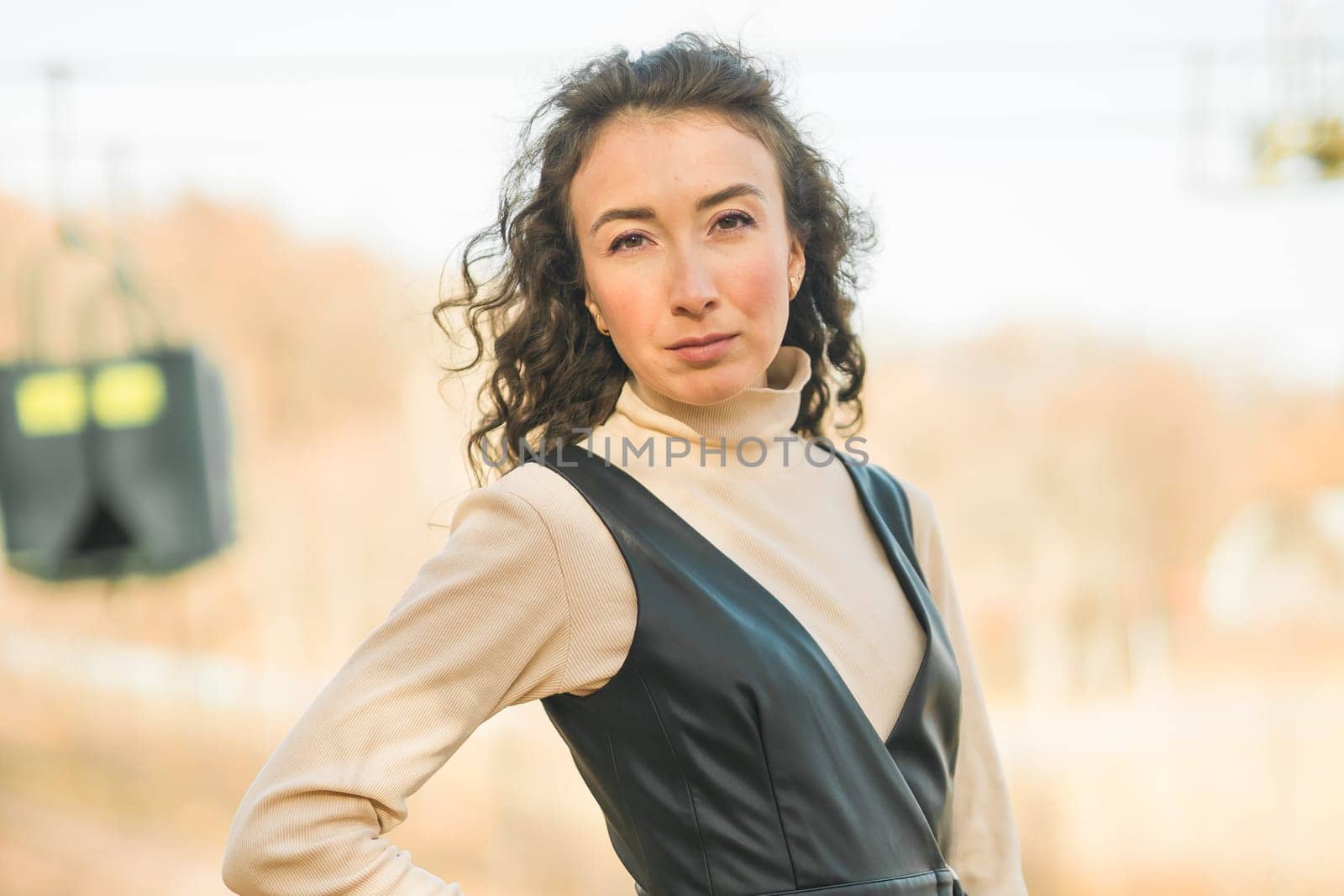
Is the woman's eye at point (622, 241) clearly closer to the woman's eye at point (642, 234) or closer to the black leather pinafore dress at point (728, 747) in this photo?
the woman's eye at point (642, 234)

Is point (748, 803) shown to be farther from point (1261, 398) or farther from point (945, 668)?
point (1261, 398)

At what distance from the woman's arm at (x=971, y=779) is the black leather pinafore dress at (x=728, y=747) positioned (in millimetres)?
158

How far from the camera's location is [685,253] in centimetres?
99

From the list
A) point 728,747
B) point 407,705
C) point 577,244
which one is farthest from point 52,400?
point 728,747

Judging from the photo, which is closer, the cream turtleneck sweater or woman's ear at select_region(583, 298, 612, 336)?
the cream turtleneck sweater

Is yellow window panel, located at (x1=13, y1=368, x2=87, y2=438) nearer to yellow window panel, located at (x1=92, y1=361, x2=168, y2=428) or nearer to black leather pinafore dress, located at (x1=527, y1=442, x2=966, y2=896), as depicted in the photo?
yellow window panel, located at (x1=92, y1=361, x2=168, y2=428)

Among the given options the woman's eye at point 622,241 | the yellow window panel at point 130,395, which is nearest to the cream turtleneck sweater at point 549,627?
the woman's eye at point 622,241

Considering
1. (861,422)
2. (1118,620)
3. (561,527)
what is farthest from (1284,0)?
(1118,620)

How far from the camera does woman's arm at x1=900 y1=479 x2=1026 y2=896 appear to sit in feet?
3.70

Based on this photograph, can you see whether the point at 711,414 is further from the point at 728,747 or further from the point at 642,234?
the point at 728,747

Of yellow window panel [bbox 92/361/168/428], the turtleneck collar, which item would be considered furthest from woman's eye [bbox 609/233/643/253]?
yellow window panel [bbox 92/361/168/428]

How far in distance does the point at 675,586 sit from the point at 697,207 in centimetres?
29

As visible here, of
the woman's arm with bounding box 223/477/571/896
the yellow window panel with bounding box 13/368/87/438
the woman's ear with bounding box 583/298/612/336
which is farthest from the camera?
the yellow window panel with bounding box 13/368/87/438

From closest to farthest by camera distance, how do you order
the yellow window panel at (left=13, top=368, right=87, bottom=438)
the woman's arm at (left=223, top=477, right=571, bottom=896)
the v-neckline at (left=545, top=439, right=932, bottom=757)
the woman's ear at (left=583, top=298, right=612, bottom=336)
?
the woman's arm at (left=223, top=477, right=571, bottom=896) → the v-neckline at (left=545, top=439, right=932, bottom=757) → the woman's ear at (left=583, top=298, right=612, bottom=336) → the yellow window panel at (left=13, top=368, right=87, bottom=438)
